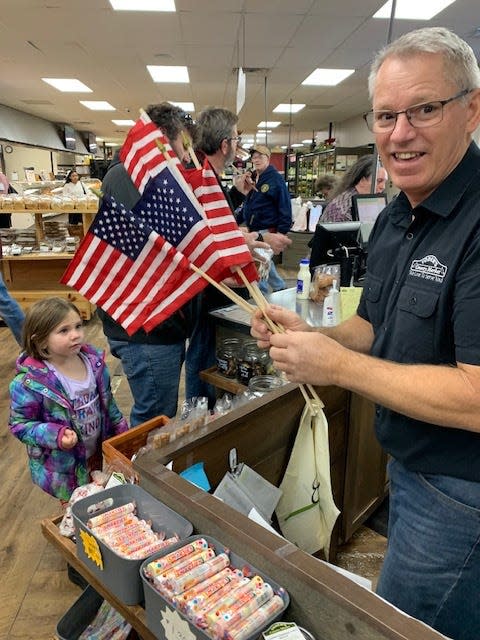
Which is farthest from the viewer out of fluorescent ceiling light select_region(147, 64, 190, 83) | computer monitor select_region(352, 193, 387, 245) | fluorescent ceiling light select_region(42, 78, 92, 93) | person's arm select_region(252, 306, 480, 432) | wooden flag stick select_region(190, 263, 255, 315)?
fluorescent ceiling light select_region(42, 78, 92, 93)

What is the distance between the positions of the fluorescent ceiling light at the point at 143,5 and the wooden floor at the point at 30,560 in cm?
474

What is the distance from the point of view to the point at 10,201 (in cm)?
529

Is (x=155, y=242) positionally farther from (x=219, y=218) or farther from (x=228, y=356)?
(x=228, y=356)

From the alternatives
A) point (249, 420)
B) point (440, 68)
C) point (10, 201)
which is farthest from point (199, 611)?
point (10, 201)

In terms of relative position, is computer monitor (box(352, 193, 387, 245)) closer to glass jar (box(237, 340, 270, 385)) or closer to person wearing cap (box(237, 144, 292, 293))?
glass jar (box(237, 340, 270, 385))

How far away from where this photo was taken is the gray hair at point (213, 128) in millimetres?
2578

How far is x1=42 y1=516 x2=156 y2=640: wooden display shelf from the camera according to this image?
0.93 metres

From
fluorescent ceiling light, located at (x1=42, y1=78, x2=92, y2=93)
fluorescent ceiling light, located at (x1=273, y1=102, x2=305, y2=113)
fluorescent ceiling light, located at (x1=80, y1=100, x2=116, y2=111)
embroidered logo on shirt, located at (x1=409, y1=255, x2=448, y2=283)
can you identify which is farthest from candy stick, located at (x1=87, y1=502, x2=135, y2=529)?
fluorescent ceiling light, located at (x1=80, y1=100, x2=116, y2=111)

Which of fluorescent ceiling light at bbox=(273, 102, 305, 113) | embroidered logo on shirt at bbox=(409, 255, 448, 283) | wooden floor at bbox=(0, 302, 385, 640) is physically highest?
fluorescent ceiling light at bbox=(273, 102, 305, 113)

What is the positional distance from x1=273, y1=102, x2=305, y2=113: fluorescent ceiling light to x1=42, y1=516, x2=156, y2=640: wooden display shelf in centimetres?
1196

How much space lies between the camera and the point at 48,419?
1.99 meters

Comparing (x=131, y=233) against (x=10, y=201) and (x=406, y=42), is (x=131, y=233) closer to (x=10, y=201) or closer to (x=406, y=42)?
(x=406, y=42)

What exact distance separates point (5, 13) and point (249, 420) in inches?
242

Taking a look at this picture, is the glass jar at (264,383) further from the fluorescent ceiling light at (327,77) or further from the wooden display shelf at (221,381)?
the fluorescent ceiling light at (327,77)
